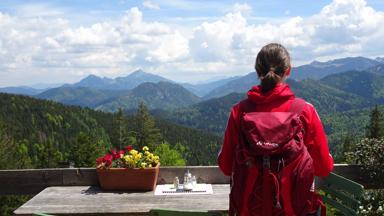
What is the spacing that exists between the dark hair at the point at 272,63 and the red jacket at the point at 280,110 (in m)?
0.05

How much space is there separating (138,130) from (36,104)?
37584 mm

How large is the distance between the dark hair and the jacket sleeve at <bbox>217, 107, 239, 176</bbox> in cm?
26

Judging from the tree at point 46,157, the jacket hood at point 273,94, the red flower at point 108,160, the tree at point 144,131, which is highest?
the jacket hood at point 273,94

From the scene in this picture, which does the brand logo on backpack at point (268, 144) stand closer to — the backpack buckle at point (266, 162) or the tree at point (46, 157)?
the backpack buckle at point (266, 162)

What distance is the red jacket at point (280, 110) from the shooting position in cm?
265

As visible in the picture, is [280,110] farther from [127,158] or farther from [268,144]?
[127,158]

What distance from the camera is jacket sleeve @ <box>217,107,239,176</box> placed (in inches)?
110

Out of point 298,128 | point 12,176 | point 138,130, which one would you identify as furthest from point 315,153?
point 138,130

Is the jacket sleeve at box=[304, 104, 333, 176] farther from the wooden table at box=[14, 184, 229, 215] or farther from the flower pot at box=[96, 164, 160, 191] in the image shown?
the flower pot at box=[96, 164, 160, 191]

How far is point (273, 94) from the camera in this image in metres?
2.65

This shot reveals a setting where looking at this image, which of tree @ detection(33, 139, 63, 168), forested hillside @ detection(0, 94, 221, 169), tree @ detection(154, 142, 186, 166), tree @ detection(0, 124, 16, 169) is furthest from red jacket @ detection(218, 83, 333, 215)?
tree @ detection(33, 139, 63, 168)

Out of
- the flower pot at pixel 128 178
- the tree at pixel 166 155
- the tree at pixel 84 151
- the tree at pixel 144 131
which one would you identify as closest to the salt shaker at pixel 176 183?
the flower pot at pixel 128 178

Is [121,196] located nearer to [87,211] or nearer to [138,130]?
[87,211]

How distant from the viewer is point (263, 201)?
100 inches
